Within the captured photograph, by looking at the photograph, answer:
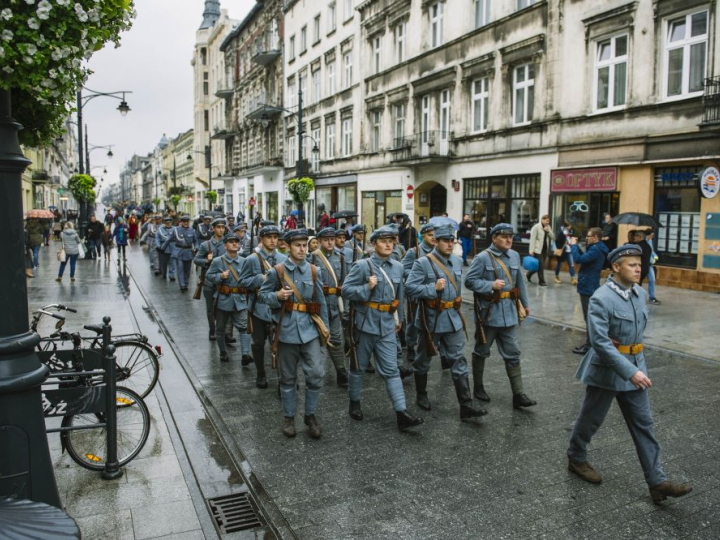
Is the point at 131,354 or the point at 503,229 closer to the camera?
the point at 131,354

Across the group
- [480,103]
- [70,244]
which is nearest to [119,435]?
[70,244]

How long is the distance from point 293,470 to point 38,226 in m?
17.0

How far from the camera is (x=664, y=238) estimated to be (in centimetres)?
1591

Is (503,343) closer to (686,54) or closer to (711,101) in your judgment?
(711,101)

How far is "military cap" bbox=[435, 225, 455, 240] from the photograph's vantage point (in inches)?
254

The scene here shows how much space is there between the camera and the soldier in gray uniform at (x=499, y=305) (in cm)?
646

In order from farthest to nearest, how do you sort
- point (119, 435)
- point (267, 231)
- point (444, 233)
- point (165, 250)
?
1. point (165, 250)
2. point (267, 231)
3. point (444, 233)
4. point (119, 435)

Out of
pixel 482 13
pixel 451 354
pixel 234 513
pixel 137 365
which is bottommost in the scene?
pixel 234 513

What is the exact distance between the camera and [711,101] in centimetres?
1414

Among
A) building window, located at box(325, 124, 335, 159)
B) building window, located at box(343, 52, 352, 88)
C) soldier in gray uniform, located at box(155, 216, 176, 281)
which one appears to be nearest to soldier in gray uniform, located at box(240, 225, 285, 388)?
soldier in gray uniform, located at box(155, 216, 176, 281)

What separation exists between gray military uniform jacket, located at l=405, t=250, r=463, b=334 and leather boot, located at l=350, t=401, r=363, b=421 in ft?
3.58

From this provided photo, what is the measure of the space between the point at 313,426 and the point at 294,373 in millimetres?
528

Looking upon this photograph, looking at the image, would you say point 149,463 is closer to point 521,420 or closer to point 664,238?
point 521,420

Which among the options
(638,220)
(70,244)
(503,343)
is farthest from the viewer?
(70,244)
